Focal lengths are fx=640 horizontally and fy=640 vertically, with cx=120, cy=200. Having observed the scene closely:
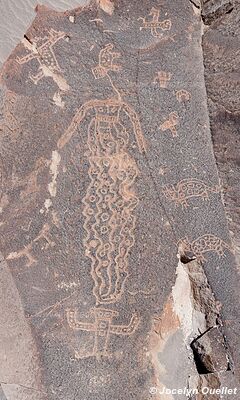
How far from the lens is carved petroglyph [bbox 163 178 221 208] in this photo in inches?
112

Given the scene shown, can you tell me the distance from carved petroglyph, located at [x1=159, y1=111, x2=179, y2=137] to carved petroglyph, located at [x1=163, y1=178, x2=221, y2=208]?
8.9 inches

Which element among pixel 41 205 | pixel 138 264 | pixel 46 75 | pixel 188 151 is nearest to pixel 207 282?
pixel 138 264

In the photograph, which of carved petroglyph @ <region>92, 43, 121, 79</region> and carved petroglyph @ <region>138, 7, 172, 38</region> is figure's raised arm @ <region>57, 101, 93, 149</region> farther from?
carved petroglyph @ <region>138, 7, 172, 38</region>

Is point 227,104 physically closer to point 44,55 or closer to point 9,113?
point 44,55

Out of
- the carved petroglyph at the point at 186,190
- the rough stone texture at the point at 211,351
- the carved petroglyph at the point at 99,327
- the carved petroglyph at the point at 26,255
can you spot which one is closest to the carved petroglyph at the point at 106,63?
the carved petroglyph at the point at 186,190

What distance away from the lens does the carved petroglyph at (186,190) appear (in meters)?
2.84

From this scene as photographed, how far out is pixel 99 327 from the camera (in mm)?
2676

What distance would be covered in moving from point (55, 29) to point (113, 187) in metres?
0.70

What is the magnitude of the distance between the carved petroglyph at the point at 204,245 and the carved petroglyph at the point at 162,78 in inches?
27.4

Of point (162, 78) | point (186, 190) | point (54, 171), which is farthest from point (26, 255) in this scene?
point (162, 78)

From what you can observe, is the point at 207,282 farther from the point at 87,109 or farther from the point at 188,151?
the point at 87,109

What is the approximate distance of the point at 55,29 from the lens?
2.68 m

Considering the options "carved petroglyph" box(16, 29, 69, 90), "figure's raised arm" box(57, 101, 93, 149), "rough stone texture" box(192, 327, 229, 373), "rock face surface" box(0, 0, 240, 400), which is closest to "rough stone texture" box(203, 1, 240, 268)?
"rock face surface" box(0, 0, 240, 400)

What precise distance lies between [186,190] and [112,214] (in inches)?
14.8
